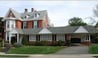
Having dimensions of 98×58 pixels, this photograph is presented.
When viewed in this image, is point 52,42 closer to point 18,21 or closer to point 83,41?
point 83,41

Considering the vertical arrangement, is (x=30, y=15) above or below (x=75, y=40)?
above

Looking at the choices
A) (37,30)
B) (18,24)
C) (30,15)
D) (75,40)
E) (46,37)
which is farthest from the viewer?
(30,15)

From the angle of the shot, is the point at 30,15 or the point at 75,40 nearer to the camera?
the point at 75,40

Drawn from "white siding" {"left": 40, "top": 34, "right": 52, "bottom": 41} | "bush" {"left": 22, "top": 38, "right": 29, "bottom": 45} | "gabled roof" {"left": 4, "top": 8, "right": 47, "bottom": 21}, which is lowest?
"bush" {"left": 22, "top": 38, "right": 29, "bottom": 45}

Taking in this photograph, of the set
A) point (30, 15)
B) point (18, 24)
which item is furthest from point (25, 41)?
point (30, 15)

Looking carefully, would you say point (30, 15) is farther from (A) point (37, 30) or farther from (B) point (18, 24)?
(A) point (37, 30)

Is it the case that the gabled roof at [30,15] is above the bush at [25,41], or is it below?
above

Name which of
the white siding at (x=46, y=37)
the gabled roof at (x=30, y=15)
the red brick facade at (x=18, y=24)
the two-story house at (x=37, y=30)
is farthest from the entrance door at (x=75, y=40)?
the red brick facade at (x=18, y=24)

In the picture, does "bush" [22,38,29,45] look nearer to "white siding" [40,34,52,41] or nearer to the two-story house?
the two-story house

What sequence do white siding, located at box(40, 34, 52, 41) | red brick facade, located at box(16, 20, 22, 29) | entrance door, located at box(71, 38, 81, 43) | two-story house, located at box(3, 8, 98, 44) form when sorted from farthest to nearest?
red brick facade, located at box(16, 20, 22, 29) → white siding, located at box(40, 34, 52, 41) → entrance door, located at box(71, 38, 81, 43) → two-story house, located at box(3, 8, 98, 44)

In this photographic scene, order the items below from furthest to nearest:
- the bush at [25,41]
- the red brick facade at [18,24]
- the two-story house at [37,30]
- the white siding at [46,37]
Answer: the red brick facade at [18,24] < the bush at [25,41] < the white siding at [46,37] < the two-story house at [37,30]

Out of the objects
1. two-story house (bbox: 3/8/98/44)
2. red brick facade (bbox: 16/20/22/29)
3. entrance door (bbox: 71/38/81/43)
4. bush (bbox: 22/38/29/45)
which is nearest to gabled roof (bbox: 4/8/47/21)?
two-story house (bbox: 3/8/98/44)

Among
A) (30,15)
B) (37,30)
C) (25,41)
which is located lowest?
(25,41)

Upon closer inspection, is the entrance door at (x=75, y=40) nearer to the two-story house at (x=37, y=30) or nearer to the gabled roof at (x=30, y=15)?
the two-story house at (x=37, y=30)
